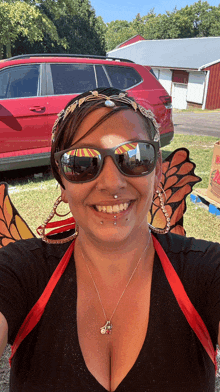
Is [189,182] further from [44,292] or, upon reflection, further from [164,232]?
[44,292]

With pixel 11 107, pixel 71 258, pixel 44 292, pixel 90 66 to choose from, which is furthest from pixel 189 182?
pixel 90 66

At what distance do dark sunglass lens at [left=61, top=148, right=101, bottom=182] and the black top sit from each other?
0.38 m

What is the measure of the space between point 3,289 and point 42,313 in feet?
0.54

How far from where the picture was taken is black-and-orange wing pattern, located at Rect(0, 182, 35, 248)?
64.4 inches

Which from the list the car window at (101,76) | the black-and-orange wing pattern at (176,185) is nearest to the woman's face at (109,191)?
the black-and-orange wing pattern at (176,185)

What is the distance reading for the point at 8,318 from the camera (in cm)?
109

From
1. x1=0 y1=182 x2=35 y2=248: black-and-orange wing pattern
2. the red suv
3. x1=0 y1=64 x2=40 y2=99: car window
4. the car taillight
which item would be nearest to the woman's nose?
x1=0 y1=182 x2=35 y2=248: black-and-orange wing pattern

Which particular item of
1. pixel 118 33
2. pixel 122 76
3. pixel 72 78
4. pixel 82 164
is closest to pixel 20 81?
pixel 72 78

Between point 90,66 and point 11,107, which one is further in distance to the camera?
point 90,66

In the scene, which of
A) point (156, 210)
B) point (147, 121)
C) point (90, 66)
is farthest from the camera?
point (90, 66)

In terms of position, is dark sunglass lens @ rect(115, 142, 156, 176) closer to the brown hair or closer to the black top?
the brown hair

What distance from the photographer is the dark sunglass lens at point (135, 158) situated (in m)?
1.12

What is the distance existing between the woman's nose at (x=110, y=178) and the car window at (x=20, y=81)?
476 cm

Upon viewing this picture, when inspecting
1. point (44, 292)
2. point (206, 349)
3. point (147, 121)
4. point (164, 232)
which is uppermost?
point (147, 121)
